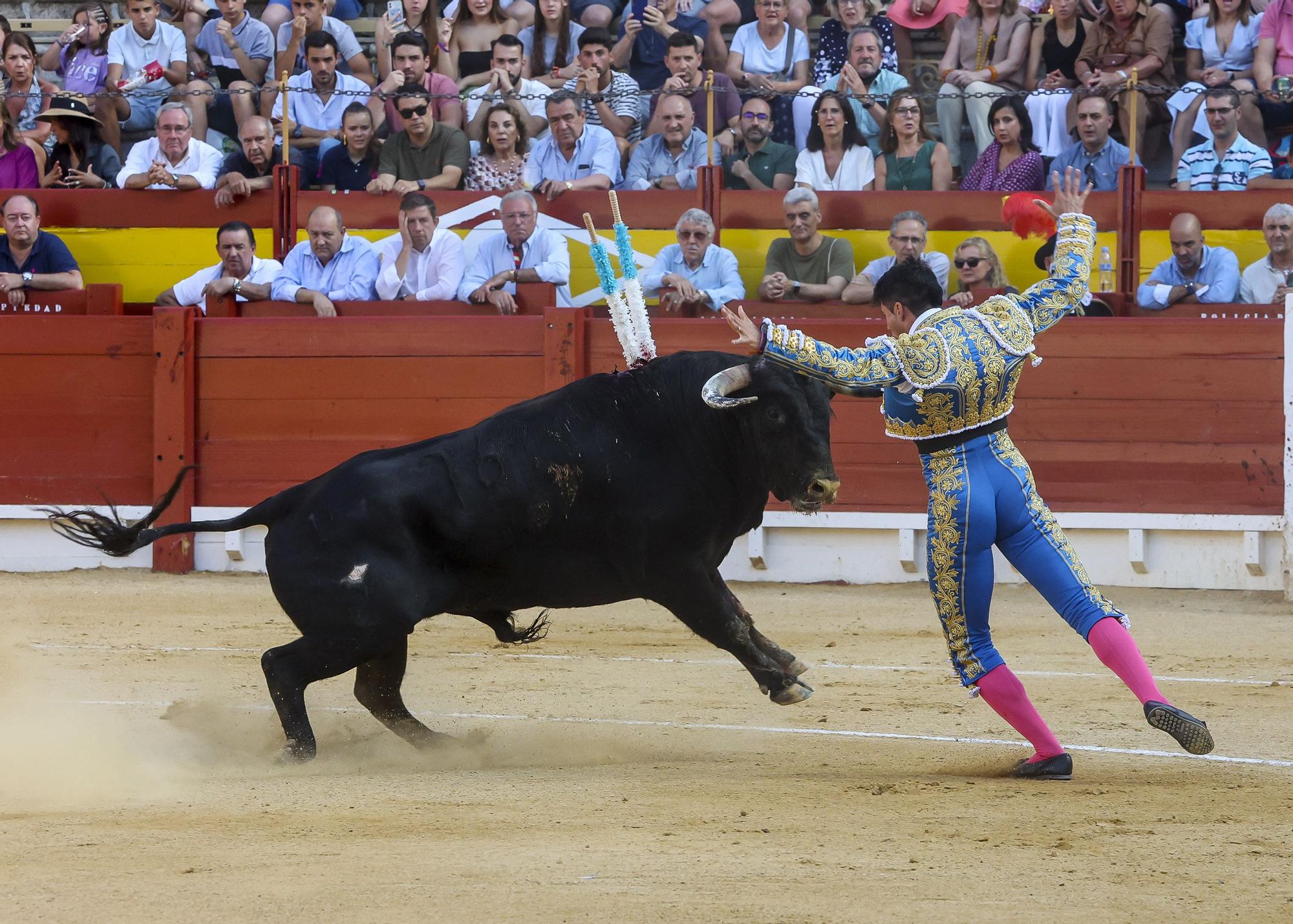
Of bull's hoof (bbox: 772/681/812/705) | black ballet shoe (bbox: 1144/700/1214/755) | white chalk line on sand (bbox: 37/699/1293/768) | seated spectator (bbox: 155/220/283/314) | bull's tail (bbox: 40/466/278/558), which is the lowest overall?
white chalk line on sand (bbox: 37/699/1293/768)

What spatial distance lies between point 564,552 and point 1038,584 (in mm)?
1181

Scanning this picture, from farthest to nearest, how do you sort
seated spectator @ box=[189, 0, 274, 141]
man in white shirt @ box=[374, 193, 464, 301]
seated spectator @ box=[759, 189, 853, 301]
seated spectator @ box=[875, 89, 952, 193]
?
seated spectator @ box=[189, 0, 274, 141]
seated spectator @ box=[875, 89, 952, 193]
man in white shirt @ box=[374, 193, 464, 301]
seated spectator @ box=[759, 189, 853, 301]

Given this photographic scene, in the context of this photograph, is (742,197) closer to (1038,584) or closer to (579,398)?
(579,398)

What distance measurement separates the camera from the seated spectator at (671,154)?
26.8 ft

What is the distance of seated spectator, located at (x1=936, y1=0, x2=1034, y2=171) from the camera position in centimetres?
823

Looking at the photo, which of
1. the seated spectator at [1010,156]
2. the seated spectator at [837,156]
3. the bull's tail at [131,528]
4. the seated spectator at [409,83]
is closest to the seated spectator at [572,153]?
the seated spectator at [409,83]

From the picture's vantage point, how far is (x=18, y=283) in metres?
8.05

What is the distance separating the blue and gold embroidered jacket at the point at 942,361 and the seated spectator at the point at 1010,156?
4.31 m

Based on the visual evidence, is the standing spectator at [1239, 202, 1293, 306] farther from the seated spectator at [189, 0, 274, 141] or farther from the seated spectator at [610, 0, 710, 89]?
the seated spectator at [189, 0, 274, 141]

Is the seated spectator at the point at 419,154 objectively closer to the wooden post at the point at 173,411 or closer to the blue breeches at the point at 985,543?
the wooden post at the point at 173,411

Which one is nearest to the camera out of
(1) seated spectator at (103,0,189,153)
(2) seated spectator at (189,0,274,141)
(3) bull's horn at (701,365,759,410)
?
(3) bull's horn at (701,365,759,410)

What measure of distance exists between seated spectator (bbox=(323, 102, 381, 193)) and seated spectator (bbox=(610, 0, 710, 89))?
56.5 inches

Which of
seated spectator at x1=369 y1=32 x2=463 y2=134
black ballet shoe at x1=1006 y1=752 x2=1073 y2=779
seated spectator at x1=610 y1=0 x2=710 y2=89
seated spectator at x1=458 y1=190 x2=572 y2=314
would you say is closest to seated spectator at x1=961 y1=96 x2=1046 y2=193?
seated spectator at x1=610 y1=0 x2=710 y2=89

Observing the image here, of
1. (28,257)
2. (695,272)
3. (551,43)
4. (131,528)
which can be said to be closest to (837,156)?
(695,272)
